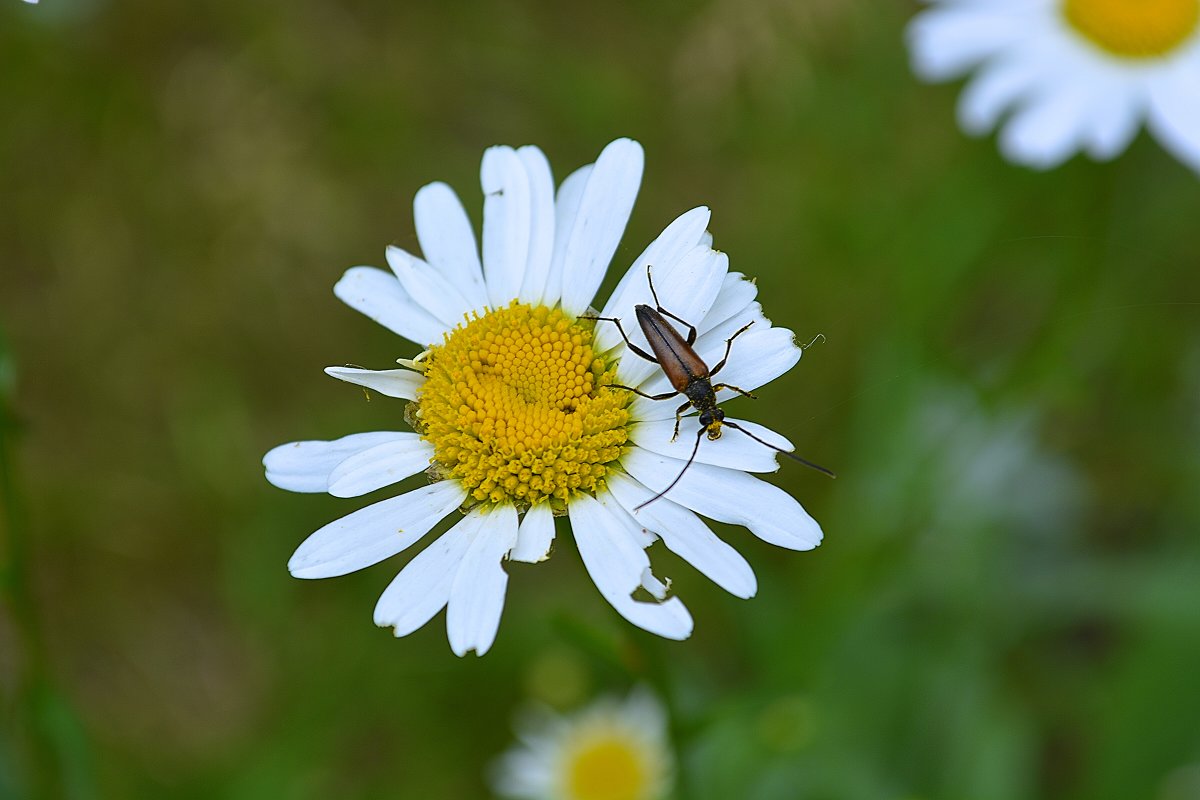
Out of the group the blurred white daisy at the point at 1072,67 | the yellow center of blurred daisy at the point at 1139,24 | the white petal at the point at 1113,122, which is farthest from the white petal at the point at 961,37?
the white petal at the point at 1113,122

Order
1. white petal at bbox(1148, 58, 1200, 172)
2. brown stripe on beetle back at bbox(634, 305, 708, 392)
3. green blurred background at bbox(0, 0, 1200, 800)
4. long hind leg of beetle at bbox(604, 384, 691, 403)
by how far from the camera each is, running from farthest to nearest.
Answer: green blurred background at bbox(0, 0, 1200, 800)
white petal at bbox(1148, 58, 1200, 172)
long hind leg of beetle at bbox(604, 384, 691, 403)
brown stripe on beetle back at bbox(634, 305, 708, 392)

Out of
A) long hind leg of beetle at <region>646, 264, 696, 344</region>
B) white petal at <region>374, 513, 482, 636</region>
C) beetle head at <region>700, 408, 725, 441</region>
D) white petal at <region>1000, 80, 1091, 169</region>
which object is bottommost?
white petal at <region>374, 513, 482, 636</region>

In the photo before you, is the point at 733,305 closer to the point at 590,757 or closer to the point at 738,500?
the point at 738,500

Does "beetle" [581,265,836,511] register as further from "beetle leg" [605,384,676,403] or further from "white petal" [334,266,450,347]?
"white petal" [334,266,450,347]

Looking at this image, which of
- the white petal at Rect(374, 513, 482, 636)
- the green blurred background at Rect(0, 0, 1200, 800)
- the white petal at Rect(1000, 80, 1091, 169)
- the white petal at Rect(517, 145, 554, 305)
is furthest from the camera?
the green blurred background at Rect(0, 0, 1200, 800)

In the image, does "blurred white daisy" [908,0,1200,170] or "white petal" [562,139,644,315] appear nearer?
"white petal" [562,139,644,315]

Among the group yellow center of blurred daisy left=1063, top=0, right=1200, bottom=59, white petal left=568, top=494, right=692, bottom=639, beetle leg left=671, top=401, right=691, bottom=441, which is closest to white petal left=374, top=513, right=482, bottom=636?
white petal left=568, top=494, right=692, bottom=639

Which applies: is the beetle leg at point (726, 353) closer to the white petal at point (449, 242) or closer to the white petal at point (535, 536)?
the white petal at point (535, 536)
